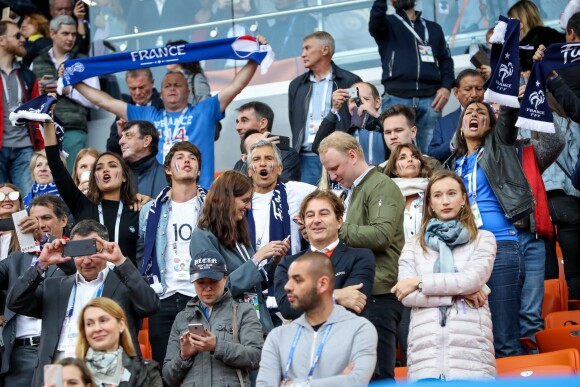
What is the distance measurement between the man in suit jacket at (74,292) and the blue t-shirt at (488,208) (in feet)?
7.51

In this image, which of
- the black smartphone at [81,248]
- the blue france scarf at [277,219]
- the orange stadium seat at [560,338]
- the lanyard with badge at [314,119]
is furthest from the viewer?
the lanyard with badge at [314,119]

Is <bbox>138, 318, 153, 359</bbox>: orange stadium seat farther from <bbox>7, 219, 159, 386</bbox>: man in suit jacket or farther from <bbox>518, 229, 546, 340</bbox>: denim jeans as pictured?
<bbox>518, 229, 546, 340</bbox>: denim jeans

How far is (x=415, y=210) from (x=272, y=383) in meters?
2.52

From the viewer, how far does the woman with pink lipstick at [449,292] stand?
6.65 meters

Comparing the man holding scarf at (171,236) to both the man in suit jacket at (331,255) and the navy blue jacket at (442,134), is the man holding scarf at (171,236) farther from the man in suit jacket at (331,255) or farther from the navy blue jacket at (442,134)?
the navy blue jacket at (442,134)

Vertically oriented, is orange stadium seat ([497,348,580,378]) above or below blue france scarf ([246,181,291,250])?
below

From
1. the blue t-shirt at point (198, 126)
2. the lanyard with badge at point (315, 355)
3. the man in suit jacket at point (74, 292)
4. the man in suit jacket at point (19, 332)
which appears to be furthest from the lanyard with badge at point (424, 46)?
the lanyard with badge at point (315, 355)

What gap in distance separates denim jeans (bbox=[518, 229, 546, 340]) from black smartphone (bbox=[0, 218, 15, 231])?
3.62 meters

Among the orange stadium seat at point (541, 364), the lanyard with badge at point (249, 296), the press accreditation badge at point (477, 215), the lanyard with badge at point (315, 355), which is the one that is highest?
the press accreditation badge at point (477, 215)

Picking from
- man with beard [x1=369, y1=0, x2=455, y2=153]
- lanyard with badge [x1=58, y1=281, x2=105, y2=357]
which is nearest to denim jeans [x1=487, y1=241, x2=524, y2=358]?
lanyard with badge [x1=58, y1=281, x2=105, y2=357]

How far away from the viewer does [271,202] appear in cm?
830

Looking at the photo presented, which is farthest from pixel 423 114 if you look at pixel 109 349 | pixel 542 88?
pixel 109 349

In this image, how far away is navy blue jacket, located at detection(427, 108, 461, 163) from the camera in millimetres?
10023

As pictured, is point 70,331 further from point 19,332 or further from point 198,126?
point 198,126
